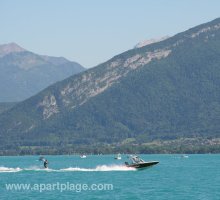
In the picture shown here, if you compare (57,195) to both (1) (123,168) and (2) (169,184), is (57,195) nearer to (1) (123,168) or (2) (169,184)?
(2) (169,184)

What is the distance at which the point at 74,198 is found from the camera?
404 feet

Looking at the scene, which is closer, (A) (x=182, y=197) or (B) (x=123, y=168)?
(A) (x=182, y=197)

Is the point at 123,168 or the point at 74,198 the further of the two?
the point at 123,168

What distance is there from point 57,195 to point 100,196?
21.4 feet

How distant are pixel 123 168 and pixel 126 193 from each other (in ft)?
196

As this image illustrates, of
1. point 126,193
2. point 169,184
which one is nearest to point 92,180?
point 169,184

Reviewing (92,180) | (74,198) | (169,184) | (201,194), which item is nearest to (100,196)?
(74,198)

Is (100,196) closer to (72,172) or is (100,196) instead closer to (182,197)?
(182,197)

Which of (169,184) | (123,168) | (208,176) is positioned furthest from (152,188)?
(123,168)

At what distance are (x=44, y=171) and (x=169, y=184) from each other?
54.1 m

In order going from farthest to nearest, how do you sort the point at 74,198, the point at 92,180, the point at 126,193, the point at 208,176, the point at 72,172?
the point at 72,172 → the point at 208,176 → the point at 92,180 → the point at 126,193 → the point at 74,198

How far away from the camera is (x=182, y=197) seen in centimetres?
12606

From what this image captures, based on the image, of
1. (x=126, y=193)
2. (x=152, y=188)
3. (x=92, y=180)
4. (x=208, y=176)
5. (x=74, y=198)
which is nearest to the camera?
(x=74, y=198)

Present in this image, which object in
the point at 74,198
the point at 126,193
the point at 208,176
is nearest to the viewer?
the point at 74,198
